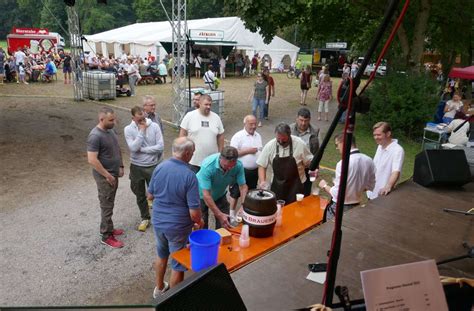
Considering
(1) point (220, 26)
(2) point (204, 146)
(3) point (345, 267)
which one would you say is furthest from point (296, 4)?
(1) point (220, 26)

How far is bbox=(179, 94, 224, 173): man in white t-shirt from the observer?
5664 mm

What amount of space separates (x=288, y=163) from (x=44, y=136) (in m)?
8.53

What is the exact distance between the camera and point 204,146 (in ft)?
18.6

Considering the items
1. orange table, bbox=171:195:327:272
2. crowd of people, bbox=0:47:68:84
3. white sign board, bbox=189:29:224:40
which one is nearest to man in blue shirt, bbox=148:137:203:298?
orange table, bbox=171:195:327:272

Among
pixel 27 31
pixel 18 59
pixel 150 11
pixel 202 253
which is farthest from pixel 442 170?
pixel 150 11

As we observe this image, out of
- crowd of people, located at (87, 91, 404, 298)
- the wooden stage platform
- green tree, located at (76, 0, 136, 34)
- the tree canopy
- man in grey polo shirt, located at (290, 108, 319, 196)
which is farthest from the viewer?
green tree, located at (76, 0, 136, 34)

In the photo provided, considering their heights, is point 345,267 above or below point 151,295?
above

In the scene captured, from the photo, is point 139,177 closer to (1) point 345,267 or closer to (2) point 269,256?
(2) point 269,256

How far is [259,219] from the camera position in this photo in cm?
346

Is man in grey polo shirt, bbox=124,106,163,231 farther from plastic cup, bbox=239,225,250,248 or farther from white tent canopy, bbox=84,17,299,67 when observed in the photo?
white tent canopy, bbox=84,17,299,67

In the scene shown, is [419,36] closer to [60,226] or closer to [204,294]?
[60,226]

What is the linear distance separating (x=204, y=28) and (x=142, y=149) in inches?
919

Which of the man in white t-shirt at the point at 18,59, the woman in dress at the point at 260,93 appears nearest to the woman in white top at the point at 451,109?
the woman in dress at the point at 260,93

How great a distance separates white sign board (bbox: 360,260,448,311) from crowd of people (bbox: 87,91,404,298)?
176cm
